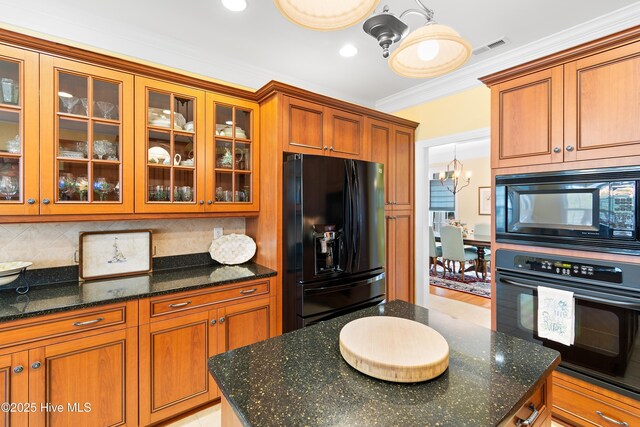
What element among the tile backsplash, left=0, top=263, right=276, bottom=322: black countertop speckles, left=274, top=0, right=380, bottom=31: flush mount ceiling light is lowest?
left=0, top=263, right=276, bottom=322: black countertop speckles

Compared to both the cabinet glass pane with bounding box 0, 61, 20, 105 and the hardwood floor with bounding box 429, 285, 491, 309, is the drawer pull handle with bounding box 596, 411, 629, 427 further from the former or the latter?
the cabinet glass pane with bounding box 0, 61, 20, 105

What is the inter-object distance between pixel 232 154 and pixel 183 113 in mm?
464

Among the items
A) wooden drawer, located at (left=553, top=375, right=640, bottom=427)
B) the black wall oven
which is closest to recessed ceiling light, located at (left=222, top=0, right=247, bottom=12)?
the black wall oven

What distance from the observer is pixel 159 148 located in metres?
2.14

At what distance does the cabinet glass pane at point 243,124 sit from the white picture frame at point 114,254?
107cm

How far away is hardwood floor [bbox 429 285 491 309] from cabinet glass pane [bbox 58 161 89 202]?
4.55 metres

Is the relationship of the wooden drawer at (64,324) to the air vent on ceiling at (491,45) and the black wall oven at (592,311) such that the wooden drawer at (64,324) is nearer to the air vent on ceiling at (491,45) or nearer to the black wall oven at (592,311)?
the black wall oven at (592,311)

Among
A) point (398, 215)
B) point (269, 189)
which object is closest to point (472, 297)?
point (398, 215)

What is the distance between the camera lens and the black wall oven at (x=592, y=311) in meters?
1.58

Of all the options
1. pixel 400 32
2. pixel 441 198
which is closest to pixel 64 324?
pixel 400 32

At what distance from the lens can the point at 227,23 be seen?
7.05 feet

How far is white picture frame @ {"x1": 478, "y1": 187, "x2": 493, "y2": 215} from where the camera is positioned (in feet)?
22.4

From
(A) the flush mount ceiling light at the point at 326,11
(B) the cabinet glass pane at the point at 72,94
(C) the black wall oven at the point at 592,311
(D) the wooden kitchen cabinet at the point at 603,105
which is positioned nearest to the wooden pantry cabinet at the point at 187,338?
(B) the cabinet glass pane at the point at 72,94

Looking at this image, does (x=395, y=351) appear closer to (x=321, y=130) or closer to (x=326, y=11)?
(x=326, y=11)
